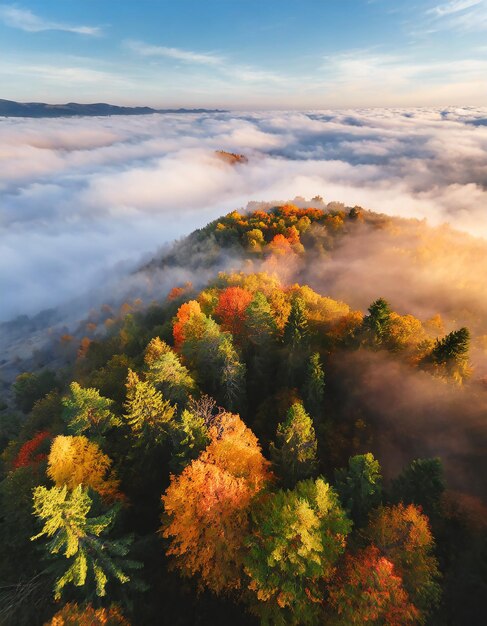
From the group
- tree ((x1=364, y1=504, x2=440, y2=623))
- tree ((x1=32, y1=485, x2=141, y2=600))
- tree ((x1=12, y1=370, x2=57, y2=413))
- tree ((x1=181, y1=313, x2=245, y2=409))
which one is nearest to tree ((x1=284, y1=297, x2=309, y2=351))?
tree ((x1=181, y1=313, x2=245, y2=409))

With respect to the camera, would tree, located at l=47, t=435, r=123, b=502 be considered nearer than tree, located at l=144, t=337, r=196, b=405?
Yes

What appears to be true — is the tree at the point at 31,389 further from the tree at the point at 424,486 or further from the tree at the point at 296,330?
the tree at the point at 424,486

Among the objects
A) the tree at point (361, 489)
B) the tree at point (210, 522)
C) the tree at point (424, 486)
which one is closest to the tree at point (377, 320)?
the tree at point (424, 486)

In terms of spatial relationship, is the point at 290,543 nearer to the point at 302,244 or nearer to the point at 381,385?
the point at 381,385

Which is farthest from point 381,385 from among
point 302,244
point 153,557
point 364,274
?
point 302,244

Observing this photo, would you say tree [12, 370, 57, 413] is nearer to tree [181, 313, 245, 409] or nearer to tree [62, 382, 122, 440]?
tree [181, 313, 245, 409]

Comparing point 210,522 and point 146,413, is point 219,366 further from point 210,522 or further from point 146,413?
point 210,522
